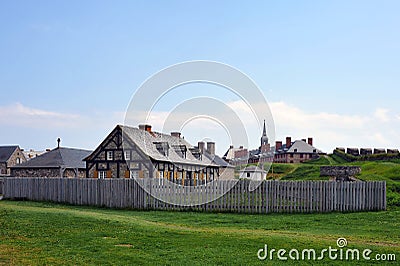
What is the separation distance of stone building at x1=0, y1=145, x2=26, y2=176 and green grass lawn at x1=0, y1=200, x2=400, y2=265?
59251 mm

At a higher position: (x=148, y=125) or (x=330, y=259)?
(x=148, y=125)

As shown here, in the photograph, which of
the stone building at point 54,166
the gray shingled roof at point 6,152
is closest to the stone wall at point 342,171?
the stone building at point 54,166

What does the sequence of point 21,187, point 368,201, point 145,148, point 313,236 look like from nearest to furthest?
point 313,236 < point 368,201 < point 21,187 < point 145,148

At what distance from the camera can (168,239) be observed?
12617mm

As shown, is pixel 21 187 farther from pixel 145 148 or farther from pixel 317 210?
pixel 317 210

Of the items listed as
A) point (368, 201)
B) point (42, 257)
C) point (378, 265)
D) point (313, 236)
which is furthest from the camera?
point (368, 201)

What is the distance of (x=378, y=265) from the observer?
9680 millimetres

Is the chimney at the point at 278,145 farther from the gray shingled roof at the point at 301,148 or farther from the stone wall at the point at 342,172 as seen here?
the stone wall at the point at 342,172

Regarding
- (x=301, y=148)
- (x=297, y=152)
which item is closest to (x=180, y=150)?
(x=297, y=152)

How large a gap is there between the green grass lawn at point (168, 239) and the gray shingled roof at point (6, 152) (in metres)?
59.9

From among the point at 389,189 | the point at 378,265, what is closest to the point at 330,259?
the point at 378,265

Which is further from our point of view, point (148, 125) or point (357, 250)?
point (148, 125)

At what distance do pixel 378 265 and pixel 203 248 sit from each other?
148 inches

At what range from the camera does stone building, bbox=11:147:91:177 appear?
5109 cm
